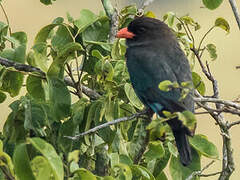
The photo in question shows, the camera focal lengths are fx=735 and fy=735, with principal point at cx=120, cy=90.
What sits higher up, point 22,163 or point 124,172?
point 22,163

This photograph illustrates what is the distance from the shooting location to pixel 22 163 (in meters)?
3.07

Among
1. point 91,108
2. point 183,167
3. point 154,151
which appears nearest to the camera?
point 91,108

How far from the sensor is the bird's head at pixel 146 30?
445 centimetres

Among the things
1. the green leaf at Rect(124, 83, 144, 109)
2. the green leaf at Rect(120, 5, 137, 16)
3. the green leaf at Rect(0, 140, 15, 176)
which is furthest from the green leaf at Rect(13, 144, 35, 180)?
the green leaf at Rect(120, 5, 137, 16)

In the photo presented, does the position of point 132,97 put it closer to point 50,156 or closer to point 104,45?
point 104,45

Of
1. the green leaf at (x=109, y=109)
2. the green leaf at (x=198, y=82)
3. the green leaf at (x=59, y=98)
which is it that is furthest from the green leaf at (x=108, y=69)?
the green leaf at (x=198, y=82)

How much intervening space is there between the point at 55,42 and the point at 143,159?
2.73 feet

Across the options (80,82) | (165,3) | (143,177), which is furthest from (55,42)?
(165,3)

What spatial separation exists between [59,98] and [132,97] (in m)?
0.43

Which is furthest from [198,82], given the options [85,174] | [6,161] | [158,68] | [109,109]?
[6,161]

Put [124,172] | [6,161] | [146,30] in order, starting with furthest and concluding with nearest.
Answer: [146,30] → [124,172] → [6,161]

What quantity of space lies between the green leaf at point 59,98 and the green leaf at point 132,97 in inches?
12.6

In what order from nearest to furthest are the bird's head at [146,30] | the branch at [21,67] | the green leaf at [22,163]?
→ the green leaf at [22,163]
the branch at [21,67]
the bird's head at [146,30]

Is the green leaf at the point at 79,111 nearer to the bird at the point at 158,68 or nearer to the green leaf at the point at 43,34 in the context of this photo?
the bird at the point at 158,68
